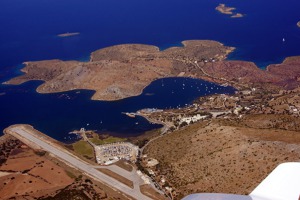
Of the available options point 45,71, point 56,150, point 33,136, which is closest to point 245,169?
point 56,150

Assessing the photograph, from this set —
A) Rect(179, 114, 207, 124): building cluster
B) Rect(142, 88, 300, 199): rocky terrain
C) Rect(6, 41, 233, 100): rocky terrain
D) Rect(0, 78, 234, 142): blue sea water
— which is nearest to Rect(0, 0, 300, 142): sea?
Rect(0, 78, 234, 142): blue sea water

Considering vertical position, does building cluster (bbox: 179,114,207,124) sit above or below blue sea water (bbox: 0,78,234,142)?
above

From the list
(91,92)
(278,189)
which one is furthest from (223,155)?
(91,92)

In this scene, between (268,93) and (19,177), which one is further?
(268,93)

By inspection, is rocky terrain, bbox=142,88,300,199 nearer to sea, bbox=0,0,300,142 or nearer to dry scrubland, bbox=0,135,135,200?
dry scrubland, bbox=0,135,135,200

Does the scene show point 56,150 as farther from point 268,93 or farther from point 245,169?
point 268,93

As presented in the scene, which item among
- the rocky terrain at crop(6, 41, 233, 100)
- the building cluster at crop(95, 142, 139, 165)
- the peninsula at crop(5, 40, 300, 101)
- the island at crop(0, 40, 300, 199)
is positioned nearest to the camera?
the island at crop(0, 40, 300, 199)
